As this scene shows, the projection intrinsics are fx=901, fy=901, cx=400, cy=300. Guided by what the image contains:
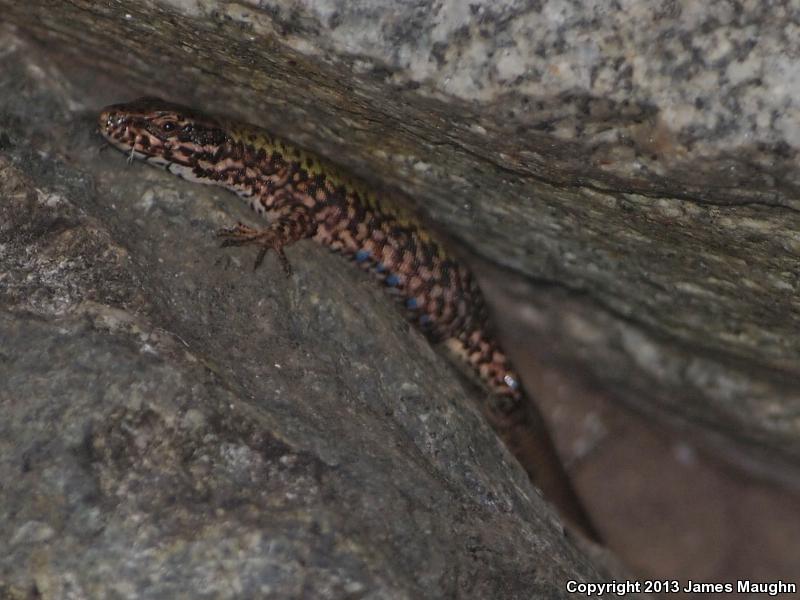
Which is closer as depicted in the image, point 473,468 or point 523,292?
point 473,468

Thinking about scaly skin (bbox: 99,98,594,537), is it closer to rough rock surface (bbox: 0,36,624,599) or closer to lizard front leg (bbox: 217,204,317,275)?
lizard front leg (bbox: 217,204,317,275)

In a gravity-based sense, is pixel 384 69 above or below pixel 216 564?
above

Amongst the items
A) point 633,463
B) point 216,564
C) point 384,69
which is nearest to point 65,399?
point 216,564

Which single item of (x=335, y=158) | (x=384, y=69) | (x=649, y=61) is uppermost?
(x=649, y=61)

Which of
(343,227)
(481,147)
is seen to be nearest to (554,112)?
(481,147)

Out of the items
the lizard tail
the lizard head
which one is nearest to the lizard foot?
the lizard head

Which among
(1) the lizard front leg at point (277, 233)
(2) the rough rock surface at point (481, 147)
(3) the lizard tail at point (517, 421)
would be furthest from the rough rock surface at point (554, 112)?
(3) the lizard tail at point (517, 421)

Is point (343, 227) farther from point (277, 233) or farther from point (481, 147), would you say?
point (481, 147)

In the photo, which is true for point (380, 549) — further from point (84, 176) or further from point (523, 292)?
point (523, 292)
